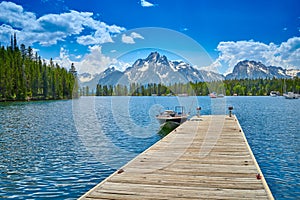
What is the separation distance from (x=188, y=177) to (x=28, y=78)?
116729mm

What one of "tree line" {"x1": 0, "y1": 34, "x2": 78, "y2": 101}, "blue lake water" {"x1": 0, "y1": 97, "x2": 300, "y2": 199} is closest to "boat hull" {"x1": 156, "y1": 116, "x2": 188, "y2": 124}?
"blue lake water" {"x1": 0, "y1": 97, "x2": 300, "y2": 199}

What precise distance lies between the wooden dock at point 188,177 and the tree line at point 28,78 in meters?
78.1

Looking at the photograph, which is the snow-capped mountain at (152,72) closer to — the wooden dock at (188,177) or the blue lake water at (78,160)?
the blue lake water at (78,160)

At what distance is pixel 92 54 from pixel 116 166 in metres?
6.49

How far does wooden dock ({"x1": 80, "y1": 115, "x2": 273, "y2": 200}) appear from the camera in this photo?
25.2ft

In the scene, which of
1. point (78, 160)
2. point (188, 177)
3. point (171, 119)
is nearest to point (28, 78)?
point (171, 119)

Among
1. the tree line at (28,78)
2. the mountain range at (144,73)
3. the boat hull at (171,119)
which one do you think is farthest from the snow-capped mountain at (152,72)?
the tree line at (28,78)

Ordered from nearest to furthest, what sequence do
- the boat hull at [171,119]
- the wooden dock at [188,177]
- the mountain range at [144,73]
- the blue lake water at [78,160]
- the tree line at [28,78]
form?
the wooden dock at [188,177], the blue lake water at [78,160], the mountain range at [144,73], the boat hull at [171,119], the tree line at [28,78]

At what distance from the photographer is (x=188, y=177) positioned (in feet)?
30.4

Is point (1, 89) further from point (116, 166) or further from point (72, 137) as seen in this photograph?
point (116, 166)

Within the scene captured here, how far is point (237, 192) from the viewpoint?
25.4 ft

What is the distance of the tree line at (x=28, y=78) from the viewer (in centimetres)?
10112

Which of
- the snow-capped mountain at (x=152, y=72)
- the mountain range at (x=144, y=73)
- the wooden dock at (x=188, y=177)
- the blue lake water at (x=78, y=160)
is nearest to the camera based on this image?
the wooden dock at (x=188, y=177)

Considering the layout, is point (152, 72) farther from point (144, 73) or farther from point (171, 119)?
point (171, 119)
